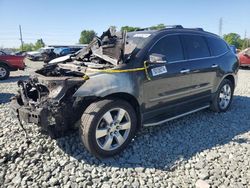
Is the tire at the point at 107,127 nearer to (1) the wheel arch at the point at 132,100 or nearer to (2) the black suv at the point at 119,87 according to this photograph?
(2) the black suv at the point at 119,87

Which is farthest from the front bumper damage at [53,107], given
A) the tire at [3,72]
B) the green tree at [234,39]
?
the green tree at [234,39]

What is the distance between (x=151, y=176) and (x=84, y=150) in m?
1.09

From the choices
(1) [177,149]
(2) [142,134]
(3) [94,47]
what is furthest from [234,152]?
(3) [94,47]

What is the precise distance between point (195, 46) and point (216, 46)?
0.89 meters

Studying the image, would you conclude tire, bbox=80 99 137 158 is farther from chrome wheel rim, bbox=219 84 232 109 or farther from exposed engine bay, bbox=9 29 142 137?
chrome wheel rim, bbox=219 84 232 109

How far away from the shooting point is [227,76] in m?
5.76

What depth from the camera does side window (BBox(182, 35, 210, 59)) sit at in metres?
4.57

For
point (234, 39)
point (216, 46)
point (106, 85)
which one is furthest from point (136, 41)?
point (234, 39)

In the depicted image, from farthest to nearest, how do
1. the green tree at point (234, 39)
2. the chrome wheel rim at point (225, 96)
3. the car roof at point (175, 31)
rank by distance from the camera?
the green tree at point (234, 39) < the chrome wheel rim at point (225, 96) < the car roof at point (175, 31)

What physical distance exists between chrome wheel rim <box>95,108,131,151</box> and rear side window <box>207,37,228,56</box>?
275cm

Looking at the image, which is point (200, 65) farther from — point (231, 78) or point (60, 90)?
point (60, 90)

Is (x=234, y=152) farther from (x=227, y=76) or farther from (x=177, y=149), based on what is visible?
(x=227, y=76)

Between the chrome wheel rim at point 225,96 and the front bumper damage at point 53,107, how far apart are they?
3.59 metres

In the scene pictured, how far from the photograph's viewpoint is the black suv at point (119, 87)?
329 cm
